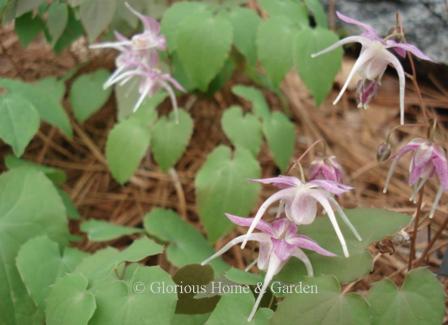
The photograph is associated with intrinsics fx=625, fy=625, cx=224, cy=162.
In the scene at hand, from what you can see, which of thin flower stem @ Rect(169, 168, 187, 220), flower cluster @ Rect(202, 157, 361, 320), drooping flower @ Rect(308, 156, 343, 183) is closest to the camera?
flower cluster @ Rect(202, 157, 361, 320)

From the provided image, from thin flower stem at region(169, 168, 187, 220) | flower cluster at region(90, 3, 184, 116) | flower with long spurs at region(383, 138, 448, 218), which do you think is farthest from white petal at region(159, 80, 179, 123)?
flower with long spurs at region(383, 138, 448, 218)

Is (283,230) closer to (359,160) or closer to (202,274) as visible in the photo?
(202,274)

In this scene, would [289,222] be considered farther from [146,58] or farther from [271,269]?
[146,58]

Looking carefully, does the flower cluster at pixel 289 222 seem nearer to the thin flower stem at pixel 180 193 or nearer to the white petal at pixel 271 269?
the white petal at pixel 271 269

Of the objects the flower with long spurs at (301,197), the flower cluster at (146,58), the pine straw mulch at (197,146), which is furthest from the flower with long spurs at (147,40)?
the flower with long spurs at (301,197)

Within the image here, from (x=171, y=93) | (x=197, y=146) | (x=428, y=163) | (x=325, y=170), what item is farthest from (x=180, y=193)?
(x=428, y=163)

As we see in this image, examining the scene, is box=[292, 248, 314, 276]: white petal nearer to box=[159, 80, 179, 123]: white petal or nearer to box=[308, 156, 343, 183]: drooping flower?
box=[308, 156, 343, 183]: drooping flower
